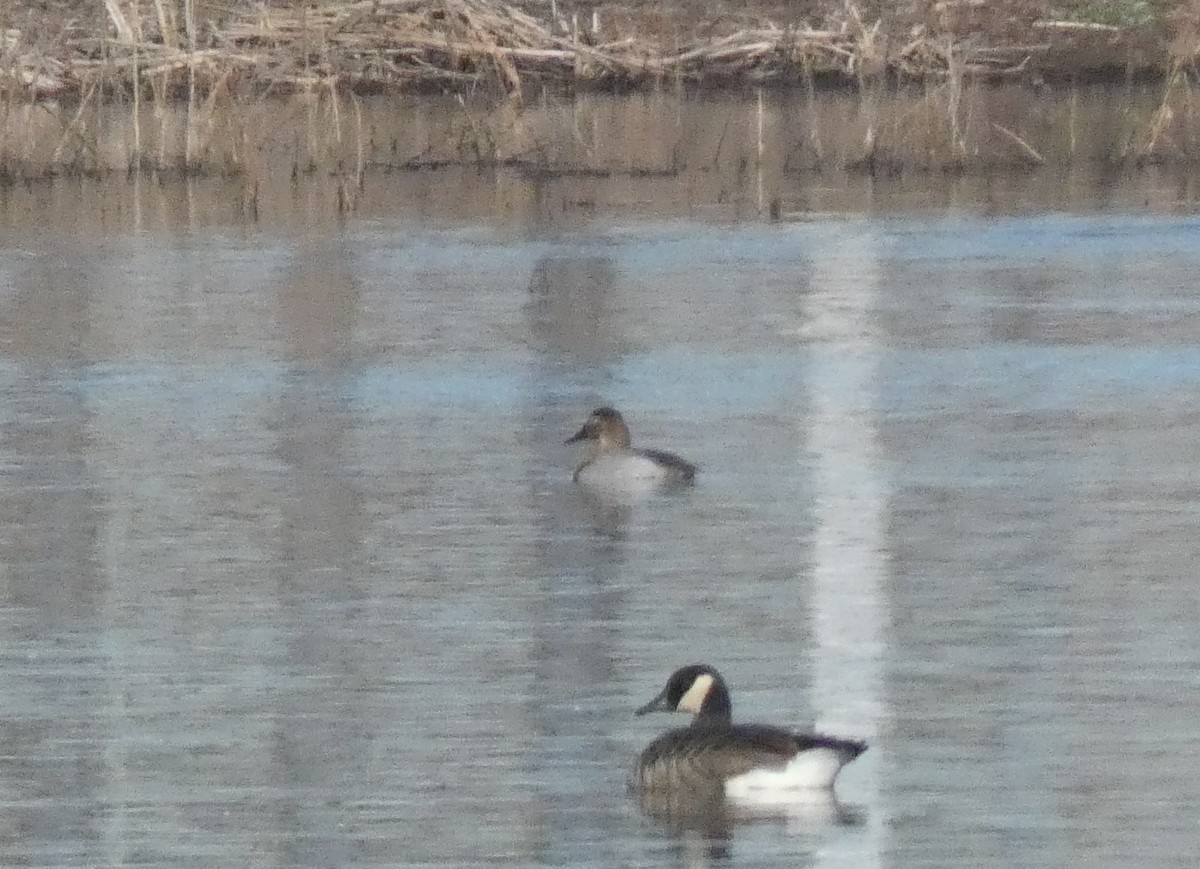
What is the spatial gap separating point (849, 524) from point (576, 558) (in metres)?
1.00

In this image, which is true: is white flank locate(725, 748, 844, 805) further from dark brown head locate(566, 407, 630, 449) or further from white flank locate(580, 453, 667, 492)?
dark brown head locate(566, 407, 630, 449)

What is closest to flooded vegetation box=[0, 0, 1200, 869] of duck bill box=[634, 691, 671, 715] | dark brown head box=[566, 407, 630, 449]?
duck bill box=[634, 691, 671, 715]

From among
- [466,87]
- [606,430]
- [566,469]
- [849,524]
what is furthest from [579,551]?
[466,87]

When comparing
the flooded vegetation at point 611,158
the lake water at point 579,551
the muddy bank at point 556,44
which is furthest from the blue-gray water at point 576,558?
the muddy bank at point 556,44

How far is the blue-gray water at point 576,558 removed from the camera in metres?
8.16

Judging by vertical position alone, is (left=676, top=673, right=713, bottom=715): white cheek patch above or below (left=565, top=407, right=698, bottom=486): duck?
above

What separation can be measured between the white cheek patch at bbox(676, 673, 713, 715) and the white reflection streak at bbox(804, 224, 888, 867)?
384 millimetres

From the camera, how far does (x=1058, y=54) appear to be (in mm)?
34375

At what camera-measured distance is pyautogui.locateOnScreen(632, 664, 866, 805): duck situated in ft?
26.5

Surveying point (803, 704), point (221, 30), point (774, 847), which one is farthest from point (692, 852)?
point (221, 30)

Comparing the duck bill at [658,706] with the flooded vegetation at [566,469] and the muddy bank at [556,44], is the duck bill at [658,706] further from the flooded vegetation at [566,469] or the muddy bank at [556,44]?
the muddy bank at [556,44]

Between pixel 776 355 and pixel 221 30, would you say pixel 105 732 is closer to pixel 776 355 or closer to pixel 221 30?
pixel 776 355

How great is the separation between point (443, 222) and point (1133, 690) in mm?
14376

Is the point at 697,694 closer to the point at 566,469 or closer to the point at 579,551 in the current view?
the point at 579,551
